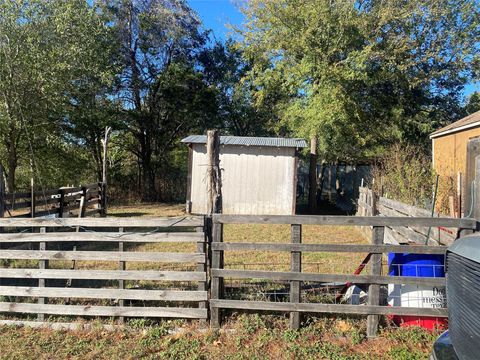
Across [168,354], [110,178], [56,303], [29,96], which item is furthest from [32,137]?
[168,354]

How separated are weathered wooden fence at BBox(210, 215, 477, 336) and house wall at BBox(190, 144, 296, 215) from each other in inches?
456

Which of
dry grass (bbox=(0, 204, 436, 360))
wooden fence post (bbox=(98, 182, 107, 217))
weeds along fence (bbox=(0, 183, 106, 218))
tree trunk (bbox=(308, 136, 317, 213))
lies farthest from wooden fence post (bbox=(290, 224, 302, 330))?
tree trunk (bbox=(308, 136, 317, 213))

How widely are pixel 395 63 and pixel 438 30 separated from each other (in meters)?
3.30

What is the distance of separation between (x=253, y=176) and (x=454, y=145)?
709 cm

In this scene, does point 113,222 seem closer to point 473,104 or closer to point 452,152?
point 452,152

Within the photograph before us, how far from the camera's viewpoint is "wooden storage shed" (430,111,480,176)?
1070cm

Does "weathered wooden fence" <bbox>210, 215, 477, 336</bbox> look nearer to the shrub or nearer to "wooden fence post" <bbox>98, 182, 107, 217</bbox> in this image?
the shrub

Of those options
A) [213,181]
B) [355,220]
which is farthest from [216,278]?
[355,220]

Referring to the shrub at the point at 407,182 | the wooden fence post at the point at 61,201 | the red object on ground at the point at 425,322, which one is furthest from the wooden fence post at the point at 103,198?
the red object on ground at the point at 425,322

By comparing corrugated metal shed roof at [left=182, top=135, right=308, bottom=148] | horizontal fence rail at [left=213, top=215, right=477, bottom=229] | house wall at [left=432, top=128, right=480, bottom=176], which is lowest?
horizontal fence rail at [left=213, top=215, right=477, bottom=229]

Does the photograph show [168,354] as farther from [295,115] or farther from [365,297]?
[295,115]

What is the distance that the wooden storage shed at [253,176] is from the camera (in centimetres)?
1594

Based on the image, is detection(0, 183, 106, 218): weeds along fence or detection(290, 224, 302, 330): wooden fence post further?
detection(0, 183, 106, 218): weeds along fence

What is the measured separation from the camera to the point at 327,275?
4.34 m
